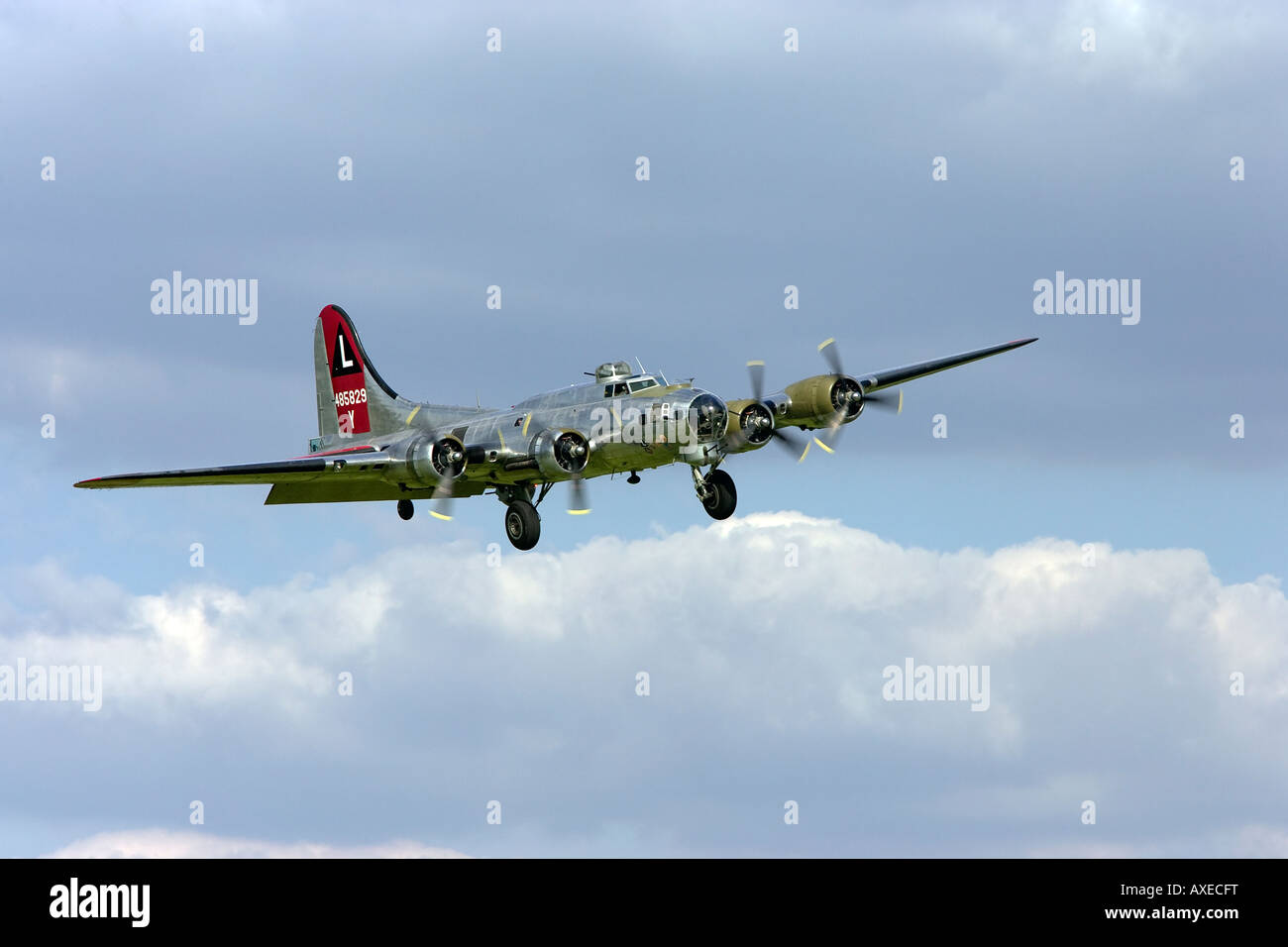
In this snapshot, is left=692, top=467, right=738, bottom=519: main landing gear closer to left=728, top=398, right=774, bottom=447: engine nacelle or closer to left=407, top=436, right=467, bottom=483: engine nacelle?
left=728, top=398, right=774, bottom=447: engine nacelle

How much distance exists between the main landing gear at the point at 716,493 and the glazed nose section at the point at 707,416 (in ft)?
8.66

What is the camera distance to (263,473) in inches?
1997

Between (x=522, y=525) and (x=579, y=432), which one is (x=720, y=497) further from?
(x=522, y=525)

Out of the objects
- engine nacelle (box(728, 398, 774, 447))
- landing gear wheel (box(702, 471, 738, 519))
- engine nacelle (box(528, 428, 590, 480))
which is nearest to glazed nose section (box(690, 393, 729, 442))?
engine nacelle (box(728, 398, 774, 447))

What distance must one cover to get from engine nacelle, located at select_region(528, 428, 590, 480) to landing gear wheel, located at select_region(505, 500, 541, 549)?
→ 2.74 m

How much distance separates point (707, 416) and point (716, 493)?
12.2ft

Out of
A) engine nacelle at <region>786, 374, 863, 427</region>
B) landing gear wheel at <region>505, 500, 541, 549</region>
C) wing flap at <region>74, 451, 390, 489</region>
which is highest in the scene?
engine nacelle at <region>786, 374, 863, 427</region>

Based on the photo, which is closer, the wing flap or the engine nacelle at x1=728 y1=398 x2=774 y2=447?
the wing flap

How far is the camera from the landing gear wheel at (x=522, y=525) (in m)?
52.3

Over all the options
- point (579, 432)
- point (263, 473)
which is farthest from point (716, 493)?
point (263, 473)

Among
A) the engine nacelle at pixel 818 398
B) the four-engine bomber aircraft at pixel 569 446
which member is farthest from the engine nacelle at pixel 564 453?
the engine nacelle at pixel 818 398

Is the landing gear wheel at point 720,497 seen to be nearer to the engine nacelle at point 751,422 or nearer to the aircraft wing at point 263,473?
the engine nacelle at point 751,422

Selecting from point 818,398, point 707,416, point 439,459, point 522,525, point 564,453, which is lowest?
point 522,525

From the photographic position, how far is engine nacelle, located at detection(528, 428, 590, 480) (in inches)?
1956
